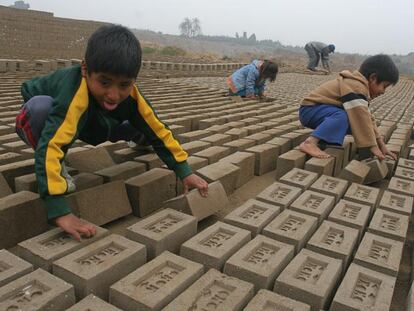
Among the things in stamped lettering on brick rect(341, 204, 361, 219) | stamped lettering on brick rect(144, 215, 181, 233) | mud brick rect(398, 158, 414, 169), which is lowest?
stamped lettering on brick rect(341, 204, 361, 219)

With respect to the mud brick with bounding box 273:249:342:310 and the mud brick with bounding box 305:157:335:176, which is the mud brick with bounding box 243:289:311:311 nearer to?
the mud brick with bounding box 273:249:342:310

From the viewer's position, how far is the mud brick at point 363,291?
1.48 meters

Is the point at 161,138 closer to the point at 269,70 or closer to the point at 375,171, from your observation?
the point at 375,171

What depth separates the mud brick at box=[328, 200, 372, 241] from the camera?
2145 mm

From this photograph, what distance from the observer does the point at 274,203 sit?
2.33 m

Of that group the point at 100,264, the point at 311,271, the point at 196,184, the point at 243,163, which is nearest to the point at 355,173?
the point at 243,163

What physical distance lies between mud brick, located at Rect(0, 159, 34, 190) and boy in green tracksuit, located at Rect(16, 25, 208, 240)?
0.95 ft

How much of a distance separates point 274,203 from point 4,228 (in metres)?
1.39

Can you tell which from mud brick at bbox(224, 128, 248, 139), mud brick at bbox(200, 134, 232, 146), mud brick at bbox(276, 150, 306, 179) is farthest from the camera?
mud brick at bbox(224, 128, 248, 139)

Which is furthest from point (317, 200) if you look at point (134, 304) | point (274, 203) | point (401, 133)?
point (401, 133)

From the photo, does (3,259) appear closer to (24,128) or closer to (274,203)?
(24,128)

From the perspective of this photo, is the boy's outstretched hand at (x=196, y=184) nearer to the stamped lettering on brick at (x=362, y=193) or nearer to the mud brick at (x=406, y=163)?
the stamped lettering on brick at (x=362, y=193)

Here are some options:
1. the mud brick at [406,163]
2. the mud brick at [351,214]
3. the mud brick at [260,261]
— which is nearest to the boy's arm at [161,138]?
the mud brick at [260,261]

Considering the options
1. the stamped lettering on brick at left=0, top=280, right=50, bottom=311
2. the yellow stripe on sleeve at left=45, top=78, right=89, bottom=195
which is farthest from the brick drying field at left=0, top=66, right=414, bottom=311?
the yellow stripe on sleeve at left=45, top=78, right=89, bottom=195
